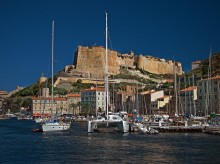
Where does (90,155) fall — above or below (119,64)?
below

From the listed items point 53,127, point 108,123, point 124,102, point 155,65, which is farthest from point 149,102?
point 155,65

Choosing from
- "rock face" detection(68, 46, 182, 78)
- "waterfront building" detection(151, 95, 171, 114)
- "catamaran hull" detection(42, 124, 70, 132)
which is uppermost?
"rock face" detection(68, 46, 182, 78)

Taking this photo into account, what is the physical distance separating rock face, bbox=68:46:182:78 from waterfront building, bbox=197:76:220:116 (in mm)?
59597

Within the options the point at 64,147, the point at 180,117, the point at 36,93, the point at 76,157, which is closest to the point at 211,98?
the point at 180,117

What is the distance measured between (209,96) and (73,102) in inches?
2507

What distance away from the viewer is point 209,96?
246 feet

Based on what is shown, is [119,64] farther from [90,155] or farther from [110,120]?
[90,155]

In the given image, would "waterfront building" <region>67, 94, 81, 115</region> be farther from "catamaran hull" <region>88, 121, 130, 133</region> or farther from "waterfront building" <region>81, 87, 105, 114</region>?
"catamaran hull" <region>88, 121, 130, 133</region>

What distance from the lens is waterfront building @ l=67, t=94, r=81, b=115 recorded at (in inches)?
5009

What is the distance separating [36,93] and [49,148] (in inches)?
4599

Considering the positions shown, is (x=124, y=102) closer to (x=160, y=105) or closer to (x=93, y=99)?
(x=93, y=99)

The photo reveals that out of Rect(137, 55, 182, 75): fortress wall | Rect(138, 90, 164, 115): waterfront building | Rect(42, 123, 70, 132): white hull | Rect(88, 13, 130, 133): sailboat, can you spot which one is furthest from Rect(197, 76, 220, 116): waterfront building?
Rect(137, 55, 182, 75): fortress wall

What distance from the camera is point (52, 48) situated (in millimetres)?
56625

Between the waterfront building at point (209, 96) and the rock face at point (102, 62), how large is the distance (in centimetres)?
5960
